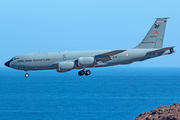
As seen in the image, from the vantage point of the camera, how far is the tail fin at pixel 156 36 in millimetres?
69287

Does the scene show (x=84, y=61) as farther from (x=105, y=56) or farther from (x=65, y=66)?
(x=105, y=56)

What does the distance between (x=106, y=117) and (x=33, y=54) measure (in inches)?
4256

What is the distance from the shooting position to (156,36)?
6981 centimetres

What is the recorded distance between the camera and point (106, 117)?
165625mm

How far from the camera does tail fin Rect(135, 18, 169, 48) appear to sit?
2728 inches

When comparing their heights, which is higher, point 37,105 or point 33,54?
point 33,54

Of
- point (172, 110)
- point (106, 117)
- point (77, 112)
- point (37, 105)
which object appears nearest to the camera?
point (172, 110)

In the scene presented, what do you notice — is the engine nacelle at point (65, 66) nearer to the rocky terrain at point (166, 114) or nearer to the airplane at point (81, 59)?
the airplane at point (81, 59)

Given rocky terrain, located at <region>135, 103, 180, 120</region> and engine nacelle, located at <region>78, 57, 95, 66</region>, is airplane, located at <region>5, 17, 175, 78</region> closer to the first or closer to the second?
engine nacelle, located at <region>78, 57, 95, 66</region>

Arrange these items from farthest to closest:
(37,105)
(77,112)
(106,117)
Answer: (37,105) → (77,112) → (106,117)

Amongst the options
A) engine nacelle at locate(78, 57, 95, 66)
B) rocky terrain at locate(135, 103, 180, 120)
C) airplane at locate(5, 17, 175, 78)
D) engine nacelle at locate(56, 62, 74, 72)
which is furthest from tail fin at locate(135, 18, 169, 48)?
engine nacelle at locate(56, 62, 74, 72)

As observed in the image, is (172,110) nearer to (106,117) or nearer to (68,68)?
(68,68)

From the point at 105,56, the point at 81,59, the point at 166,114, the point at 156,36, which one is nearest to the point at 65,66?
the point at 81,59

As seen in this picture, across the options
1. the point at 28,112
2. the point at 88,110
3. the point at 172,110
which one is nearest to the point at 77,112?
the point at 88,110
